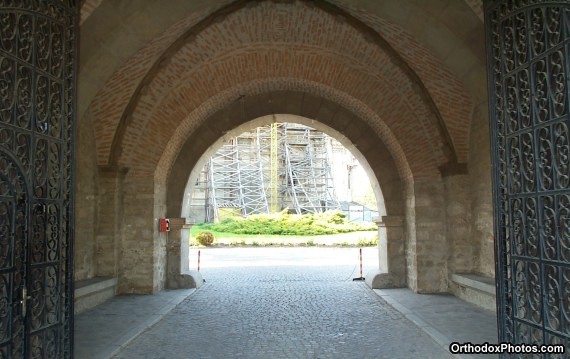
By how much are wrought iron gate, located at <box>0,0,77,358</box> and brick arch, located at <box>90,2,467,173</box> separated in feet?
14.4

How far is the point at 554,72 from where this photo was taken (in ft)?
12.5

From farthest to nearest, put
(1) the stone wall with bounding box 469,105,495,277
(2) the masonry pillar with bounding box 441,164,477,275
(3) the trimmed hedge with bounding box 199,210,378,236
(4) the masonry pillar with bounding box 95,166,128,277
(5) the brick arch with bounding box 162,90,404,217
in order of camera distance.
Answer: (3) the trimmed hedge with bounding box 199,210,378,236 → (5) the brick arch with bounding box 162,90,404,217 → (4) the masonry pillar with bounding box 95,166,128,277 → (2) the masonry pillar with bounding box 441,164,477,275 → (1) the stone wall with bounding box 469,105,495,277

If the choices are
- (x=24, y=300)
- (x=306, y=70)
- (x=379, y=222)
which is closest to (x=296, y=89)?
(x=306, y=70)

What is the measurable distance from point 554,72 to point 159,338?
5.44 m

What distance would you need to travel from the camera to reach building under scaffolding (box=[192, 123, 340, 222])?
38469 millimetres

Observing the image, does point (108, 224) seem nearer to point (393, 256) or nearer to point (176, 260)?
point (176, 260)

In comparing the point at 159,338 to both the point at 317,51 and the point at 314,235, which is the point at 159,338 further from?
the point at 314,235

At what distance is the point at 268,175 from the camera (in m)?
39.1

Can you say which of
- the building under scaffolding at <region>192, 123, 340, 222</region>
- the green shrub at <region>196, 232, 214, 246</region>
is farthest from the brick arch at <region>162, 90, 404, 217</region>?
the building under scaffolding at <region>192, 123, 340, 222</region>

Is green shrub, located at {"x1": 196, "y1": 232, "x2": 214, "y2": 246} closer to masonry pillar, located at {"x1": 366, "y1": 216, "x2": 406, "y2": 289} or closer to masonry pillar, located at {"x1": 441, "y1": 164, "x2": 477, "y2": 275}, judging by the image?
masonry pillar, located at {"x1": 366, "y1": 216, "x2": 406, "y2": 289}

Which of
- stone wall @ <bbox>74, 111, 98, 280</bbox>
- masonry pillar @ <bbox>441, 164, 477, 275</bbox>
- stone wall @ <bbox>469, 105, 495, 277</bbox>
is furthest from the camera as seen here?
masonry pillar @ <bbox>441, 164, 477, 275</bbox>

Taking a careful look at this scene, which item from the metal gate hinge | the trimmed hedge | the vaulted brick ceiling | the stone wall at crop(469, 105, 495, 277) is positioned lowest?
the trimmed hedge

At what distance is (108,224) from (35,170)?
19.2ft

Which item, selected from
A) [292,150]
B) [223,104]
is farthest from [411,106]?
[292,150]
